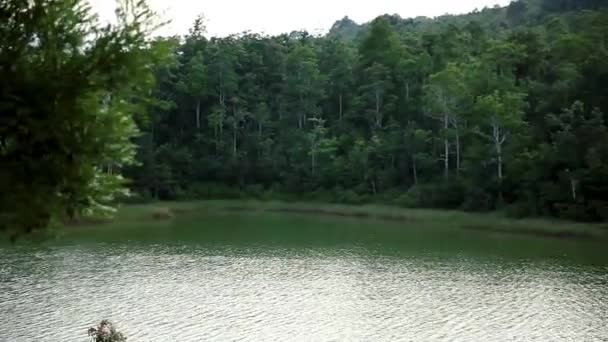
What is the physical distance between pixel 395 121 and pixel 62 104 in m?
45.7

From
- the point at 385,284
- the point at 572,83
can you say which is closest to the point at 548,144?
the point at 572,83

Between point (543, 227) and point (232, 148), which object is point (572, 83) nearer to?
point (543, 227)

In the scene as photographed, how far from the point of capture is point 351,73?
182 feet

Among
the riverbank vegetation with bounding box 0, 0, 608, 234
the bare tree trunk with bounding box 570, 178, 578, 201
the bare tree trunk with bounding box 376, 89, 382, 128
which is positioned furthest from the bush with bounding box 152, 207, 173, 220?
the bare tree trunk with bounding box 570, 178, 578, 201

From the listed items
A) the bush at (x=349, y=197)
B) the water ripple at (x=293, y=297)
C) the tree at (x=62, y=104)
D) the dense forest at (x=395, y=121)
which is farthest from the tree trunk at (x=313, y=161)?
the tree at (x=62, y=104)

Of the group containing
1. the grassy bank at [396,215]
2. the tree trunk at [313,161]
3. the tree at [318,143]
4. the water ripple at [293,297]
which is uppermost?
the tree at [318,143]

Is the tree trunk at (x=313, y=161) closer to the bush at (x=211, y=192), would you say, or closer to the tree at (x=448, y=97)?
the bush at (x=211, y=192)

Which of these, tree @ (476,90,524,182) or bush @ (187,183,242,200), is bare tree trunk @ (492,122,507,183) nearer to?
tree @ (476,90,524,182)

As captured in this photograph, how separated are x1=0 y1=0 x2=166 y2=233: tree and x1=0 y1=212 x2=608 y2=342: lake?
34.7 ft

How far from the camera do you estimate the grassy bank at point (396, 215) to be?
32844 millimetres

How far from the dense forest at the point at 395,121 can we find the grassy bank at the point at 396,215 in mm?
1249

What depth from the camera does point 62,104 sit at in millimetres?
5305

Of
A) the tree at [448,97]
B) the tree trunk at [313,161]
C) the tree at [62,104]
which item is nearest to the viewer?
the tree at [62,104]

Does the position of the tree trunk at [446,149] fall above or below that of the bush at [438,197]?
above
